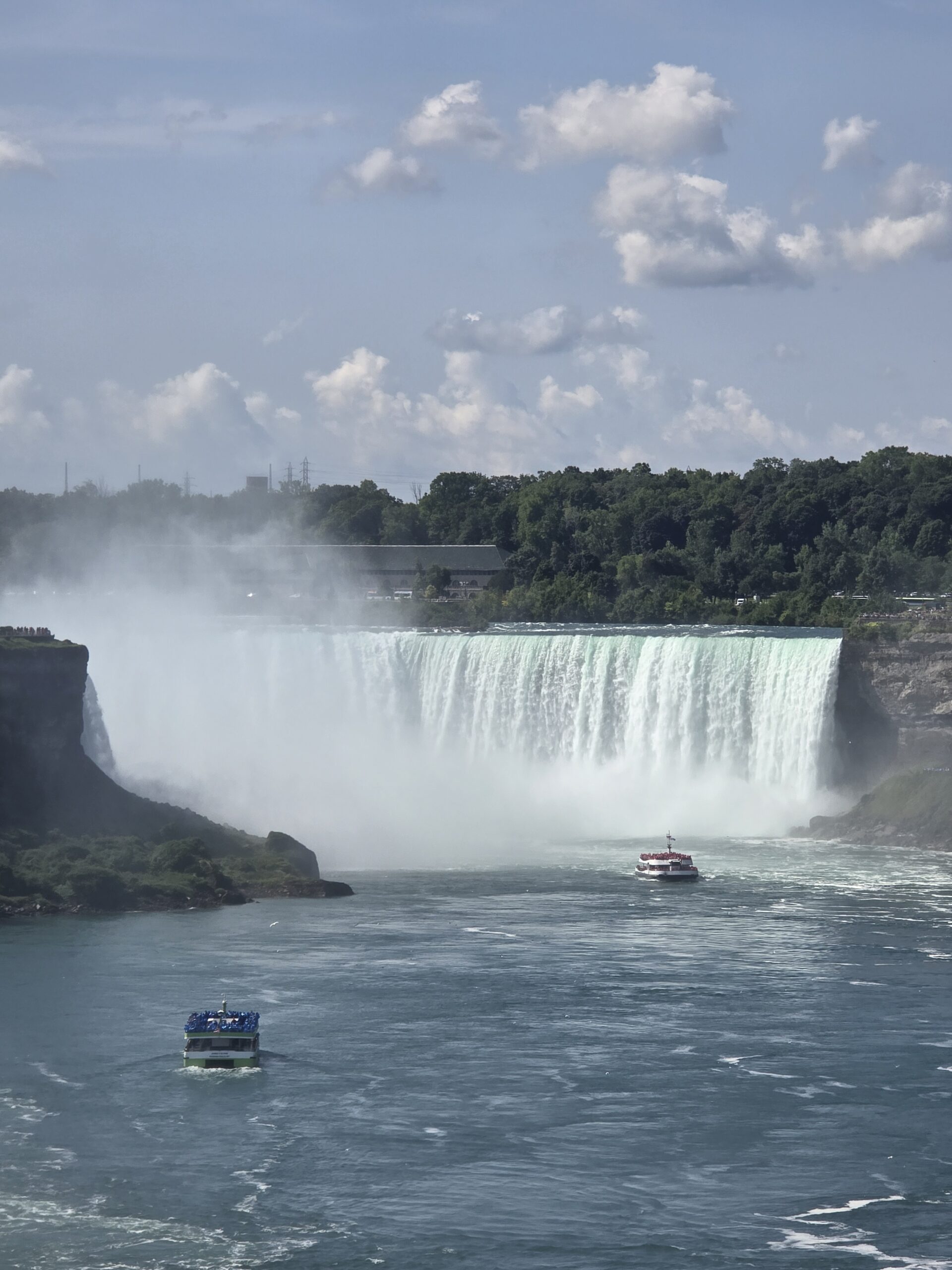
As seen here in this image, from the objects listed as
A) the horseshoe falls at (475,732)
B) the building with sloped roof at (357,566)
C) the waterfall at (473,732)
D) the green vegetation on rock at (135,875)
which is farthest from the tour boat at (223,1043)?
the building with sloped roof at (357,566)

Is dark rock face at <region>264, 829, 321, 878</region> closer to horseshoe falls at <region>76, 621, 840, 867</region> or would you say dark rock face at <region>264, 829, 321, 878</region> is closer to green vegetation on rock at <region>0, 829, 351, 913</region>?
green vegetation on rock at <region>0, 829, 351, 913</region>

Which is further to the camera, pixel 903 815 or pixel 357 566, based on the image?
pixel 357 566

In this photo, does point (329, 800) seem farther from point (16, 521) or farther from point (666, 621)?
point (16, 521)

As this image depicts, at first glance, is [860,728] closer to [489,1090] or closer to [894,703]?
[894,703]

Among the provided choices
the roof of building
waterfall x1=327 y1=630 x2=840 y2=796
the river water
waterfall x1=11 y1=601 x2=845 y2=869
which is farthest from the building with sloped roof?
the river water

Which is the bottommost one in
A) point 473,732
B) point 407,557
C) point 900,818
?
point 900,818

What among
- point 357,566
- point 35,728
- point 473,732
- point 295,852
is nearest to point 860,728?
point 473,732
